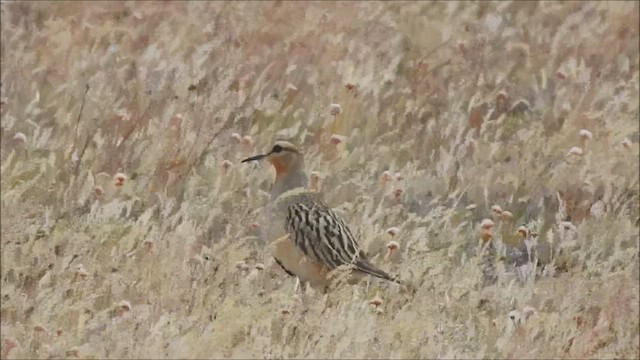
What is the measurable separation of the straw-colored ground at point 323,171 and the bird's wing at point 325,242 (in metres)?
0.16

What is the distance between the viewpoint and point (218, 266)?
6605 mm

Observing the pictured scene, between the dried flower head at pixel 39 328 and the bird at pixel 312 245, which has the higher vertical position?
the dried flower head at pixel 39 328

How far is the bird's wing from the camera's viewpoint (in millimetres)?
6570

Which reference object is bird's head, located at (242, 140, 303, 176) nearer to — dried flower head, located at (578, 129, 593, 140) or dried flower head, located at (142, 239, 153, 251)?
dried flower head, located at (142, 239, 153, 251)

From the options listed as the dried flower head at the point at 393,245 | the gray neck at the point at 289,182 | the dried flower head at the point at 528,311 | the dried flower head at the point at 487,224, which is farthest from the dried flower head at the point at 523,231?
the gray neck at the point at 289,182

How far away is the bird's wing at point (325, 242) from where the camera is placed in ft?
21.6

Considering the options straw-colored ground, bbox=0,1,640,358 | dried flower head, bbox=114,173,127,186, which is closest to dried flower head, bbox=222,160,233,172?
straw-colored ground, bbox=0,1,640,358

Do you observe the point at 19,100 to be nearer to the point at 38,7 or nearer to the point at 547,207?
the point at 38,7

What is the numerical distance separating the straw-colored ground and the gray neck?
0.30 meters

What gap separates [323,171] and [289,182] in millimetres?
1581

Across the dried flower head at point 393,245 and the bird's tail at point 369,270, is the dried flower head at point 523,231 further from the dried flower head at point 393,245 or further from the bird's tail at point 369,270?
the bird's tail at point 369,270

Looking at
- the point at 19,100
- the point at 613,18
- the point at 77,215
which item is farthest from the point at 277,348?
the point at 613,18

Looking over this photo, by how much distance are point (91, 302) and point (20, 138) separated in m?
2.60

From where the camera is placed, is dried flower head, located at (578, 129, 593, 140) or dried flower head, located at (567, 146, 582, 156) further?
dried flower head, located at (578, 129, 593, 140)
